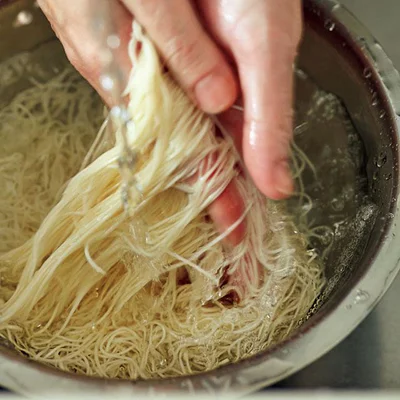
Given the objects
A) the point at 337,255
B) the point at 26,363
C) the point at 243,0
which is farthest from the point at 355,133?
the point at 26,363

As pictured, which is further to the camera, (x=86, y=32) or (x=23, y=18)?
(x=23, y=18)

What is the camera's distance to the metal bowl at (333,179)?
610 millimetres

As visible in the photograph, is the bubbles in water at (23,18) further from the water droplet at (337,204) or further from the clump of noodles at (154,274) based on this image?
the water droplet at (337,204)

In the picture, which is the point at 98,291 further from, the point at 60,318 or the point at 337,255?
the point at 337,255

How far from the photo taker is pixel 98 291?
32.9 inches

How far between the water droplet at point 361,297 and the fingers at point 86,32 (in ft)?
1.23

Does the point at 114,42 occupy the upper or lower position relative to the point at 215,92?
upper

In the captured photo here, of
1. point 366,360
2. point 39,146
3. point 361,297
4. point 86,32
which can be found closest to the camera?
point 361,297

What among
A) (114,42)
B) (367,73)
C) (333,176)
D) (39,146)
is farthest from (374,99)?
(39,146)

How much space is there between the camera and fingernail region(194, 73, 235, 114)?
71cm

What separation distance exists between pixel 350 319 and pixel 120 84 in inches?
15.5

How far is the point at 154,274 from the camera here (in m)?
0.82

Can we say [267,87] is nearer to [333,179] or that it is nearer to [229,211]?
[229,211]

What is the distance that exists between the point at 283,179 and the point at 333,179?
0.98 feet
